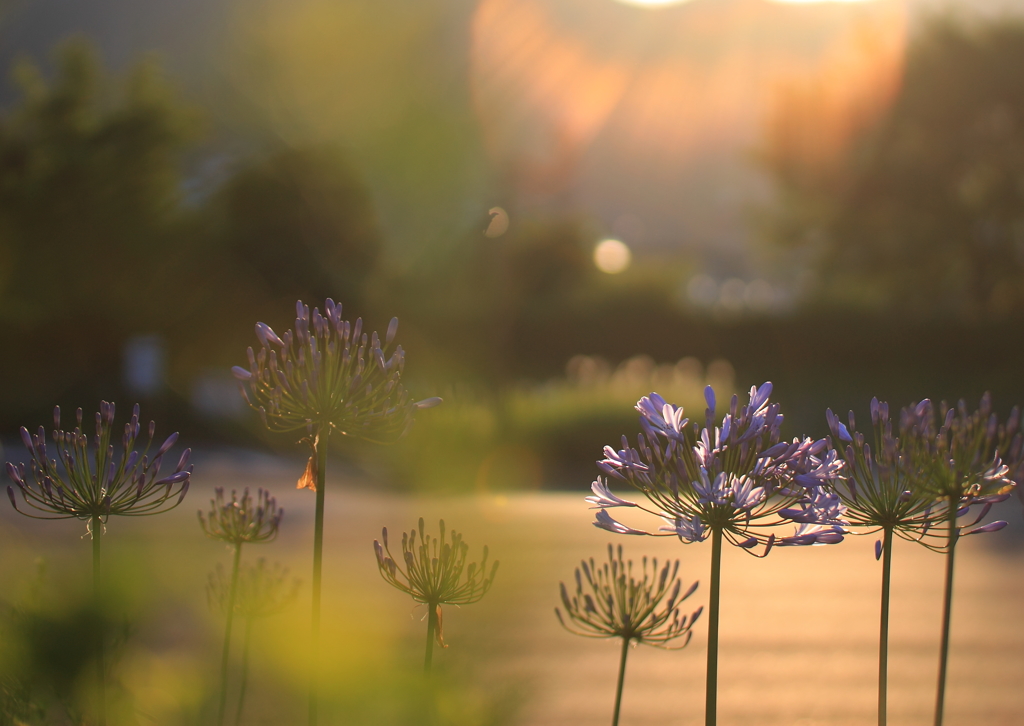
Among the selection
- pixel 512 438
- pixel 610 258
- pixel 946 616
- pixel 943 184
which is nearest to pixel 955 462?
pixel 946 616

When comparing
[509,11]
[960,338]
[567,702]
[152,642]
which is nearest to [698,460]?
[567,702]

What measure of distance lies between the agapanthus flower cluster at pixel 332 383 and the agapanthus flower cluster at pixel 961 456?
1192mm

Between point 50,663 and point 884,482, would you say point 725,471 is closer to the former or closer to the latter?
point 884,482

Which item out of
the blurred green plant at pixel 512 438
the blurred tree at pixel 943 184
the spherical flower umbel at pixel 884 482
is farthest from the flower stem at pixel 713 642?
the blurred tree at pixel 943 184

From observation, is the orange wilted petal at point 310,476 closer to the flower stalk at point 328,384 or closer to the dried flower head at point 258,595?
the flower stalk at point 328,384

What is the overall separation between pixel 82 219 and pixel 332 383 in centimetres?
2252

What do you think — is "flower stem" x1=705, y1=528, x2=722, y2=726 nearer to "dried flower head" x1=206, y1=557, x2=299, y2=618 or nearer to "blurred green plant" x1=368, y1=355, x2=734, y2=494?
"dried flower head" x1=206, y1=557, x2=299, y2=618

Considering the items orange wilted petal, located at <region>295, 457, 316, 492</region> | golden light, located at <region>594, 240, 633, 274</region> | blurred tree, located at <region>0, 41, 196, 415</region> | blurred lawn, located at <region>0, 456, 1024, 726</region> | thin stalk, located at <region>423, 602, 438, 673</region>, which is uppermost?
golden light, located at <region>594, 240, 633, 274</region>

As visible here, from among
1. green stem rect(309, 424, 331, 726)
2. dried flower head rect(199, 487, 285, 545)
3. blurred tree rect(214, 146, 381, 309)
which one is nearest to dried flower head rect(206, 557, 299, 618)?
dried flower head rect(199, 487, 285, 545)

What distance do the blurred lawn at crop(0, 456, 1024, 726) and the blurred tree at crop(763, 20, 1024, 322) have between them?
70.6 feet

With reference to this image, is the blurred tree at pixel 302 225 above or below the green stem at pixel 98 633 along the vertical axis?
above

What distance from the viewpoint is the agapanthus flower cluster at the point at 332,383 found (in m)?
2.15

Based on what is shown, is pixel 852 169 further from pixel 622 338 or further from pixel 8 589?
pixel 8 589

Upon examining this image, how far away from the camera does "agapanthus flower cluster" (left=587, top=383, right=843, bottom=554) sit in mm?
1893
